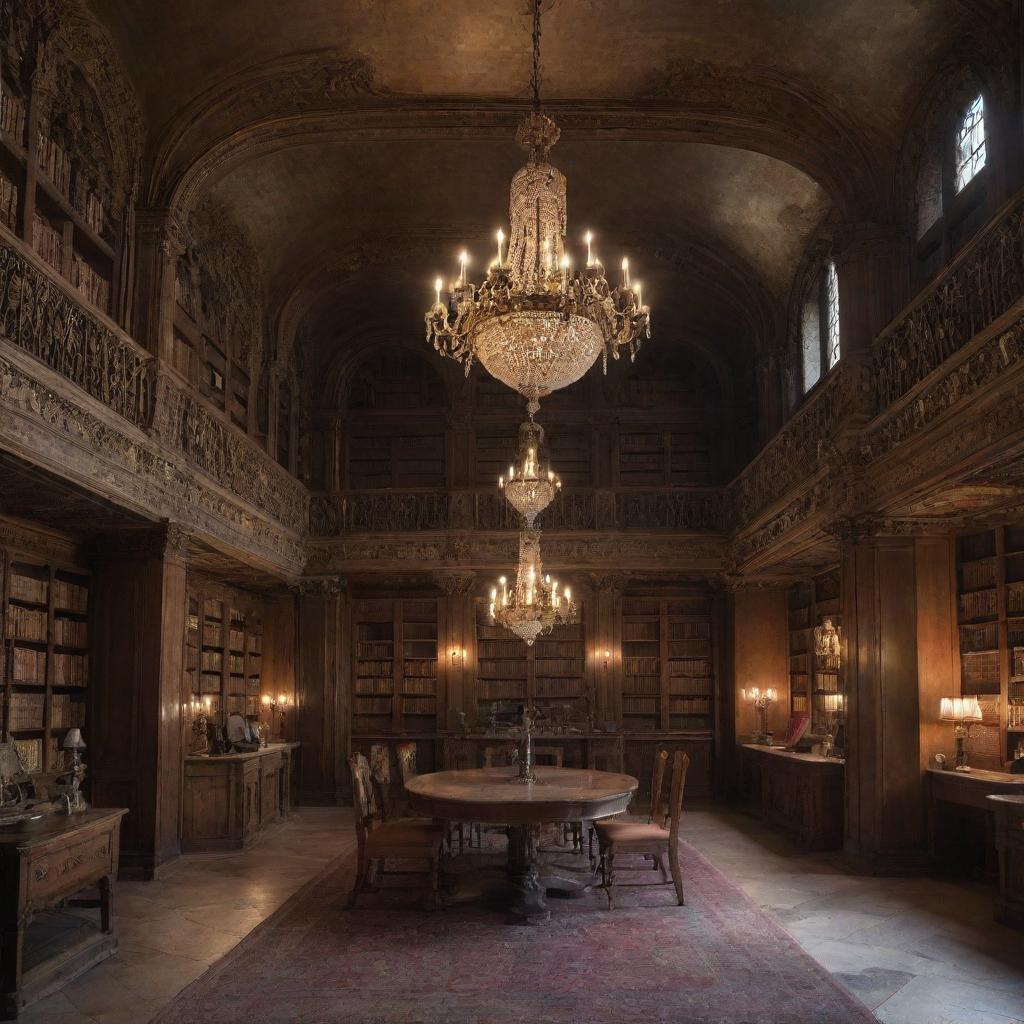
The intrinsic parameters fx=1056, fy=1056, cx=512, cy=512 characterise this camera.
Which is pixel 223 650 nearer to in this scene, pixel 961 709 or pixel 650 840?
pixel 650 840

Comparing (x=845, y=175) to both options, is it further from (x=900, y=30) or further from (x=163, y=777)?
(x=163, y=777)

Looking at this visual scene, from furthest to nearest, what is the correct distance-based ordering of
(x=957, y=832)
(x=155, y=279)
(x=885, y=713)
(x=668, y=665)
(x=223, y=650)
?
(x=668, y=665), (x=223, y=650), (x=155, y=279), (x=885, y=713), (x=957, y=832)

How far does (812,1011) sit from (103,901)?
4104mm

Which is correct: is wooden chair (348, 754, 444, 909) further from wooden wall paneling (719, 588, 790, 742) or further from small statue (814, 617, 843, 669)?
wooden wall paneling (719, 588, 790, 742)

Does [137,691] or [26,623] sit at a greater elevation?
[26,623]

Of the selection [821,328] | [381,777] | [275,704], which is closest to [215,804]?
[381,777]

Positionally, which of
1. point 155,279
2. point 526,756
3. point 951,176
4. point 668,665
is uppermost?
point 951,176

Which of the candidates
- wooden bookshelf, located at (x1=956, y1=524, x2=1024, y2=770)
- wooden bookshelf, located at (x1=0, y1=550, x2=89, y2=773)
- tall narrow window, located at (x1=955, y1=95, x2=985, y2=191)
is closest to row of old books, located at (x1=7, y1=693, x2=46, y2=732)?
wooden bookshelf, located at (x1=0, y1=550, x2=89, y2=773)

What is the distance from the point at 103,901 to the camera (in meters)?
6.36

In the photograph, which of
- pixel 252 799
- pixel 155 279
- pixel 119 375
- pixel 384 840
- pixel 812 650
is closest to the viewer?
pixel 384 840

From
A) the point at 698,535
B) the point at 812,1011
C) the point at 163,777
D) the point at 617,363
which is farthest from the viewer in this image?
the point at 617,363

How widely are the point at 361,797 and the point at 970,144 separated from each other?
6752mm

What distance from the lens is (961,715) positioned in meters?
8.44

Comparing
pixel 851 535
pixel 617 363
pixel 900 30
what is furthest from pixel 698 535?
pixel 900 30
